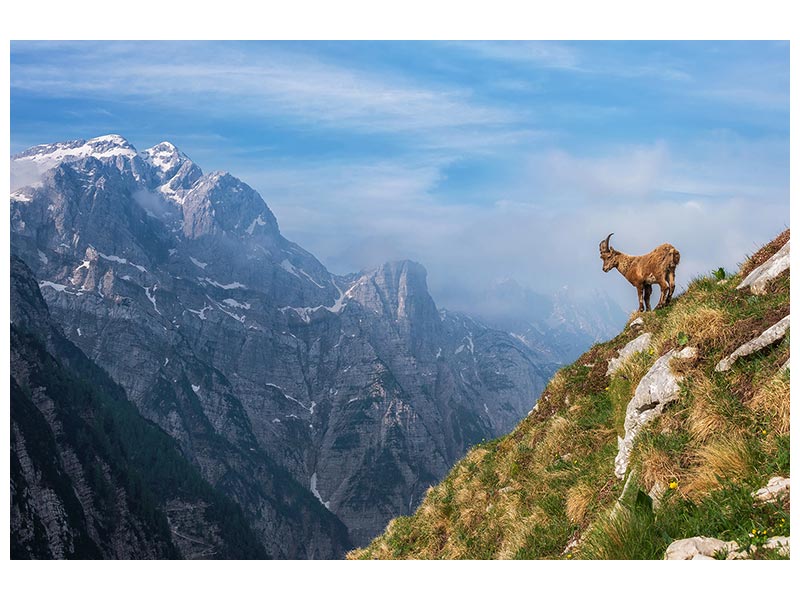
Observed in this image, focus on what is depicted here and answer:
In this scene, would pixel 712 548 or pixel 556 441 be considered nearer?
pixel 712 548

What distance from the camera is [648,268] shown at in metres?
19.0

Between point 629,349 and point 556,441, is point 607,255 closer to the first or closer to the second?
point 629,349

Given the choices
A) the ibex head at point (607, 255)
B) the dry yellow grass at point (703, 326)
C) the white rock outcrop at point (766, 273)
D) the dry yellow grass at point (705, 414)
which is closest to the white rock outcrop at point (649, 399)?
the dry yellow grass at point (703, 326)

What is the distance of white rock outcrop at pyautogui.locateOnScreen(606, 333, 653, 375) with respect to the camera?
15.4 metres

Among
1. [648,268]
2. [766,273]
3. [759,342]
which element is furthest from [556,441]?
[648,268]

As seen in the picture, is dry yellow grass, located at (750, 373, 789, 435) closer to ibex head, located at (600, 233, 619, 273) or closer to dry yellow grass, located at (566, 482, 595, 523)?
dry yellow grass, located at (566, 482, 595, 523)

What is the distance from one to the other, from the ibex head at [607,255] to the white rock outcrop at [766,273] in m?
6.87

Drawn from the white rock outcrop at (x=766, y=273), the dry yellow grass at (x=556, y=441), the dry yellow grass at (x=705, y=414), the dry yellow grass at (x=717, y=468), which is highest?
the white rock outcrop at (x=766, y=273)

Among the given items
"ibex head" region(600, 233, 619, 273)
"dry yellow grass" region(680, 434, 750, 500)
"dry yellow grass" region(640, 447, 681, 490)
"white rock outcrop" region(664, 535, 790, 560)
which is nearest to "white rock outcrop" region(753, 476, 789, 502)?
"dry yellow grass" region(680, 434, 750, 500)

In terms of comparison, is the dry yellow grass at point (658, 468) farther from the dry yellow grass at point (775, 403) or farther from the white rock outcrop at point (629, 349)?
the white rock outcrop at point (629, 349)

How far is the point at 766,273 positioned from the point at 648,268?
18.4ft

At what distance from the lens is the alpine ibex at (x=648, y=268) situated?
18.4 meters
